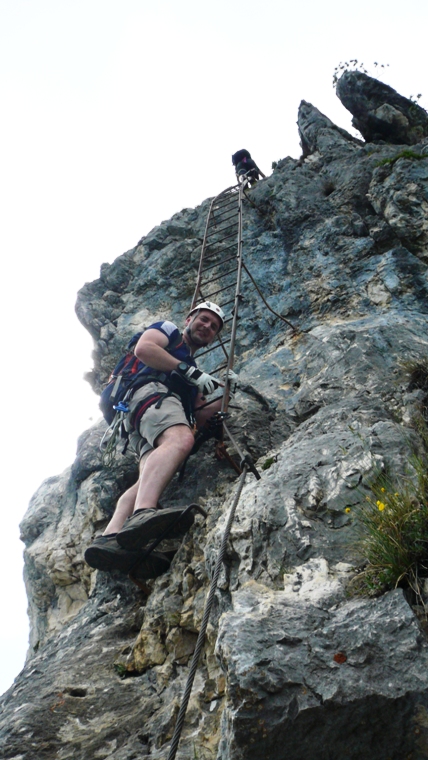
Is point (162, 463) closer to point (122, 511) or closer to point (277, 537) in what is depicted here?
point (122, 511)

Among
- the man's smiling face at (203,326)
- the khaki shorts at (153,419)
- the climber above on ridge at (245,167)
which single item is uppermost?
the climber above on ridge at (245,167)

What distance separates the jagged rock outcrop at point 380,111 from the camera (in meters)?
11.5

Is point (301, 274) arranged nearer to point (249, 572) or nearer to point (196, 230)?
point (196, 230)

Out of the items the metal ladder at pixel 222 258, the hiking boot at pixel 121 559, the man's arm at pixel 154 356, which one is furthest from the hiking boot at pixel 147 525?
the metal ladder at pixel 222 258

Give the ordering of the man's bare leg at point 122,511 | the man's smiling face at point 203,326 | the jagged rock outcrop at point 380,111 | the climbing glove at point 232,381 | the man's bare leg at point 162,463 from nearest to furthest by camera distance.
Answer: the man's bare leg at point 162,463 → the man's bare leg at point 122,511 → the climbing glove at point 232,381 → the man's smiling face at point 203,326 → the jagged rock outcrop at point 380,111

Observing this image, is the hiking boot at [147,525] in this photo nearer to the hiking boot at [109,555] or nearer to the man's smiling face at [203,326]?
the hiking boot at [109,555]

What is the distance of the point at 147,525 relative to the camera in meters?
4.34

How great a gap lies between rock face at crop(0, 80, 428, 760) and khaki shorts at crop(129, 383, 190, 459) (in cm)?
60

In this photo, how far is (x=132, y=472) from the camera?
Result: 622cm

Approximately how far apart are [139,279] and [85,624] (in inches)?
252

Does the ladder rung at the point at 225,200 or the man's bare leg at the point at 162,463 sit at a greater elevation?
the ladder rung at the point at 225,200

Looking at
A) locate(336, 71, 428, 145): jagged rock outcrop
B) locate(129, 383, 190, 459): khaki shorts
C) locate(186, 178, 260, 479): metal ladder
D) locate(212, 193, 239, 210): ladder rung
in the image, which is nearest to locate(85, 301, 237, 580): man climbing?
locate(129, 383, 190, 459): khaki shorts

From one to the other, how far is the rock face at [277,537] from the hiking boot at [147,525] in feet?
0.97

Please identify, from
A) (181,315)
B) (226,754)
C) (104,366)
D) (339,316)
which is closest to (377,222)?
(339,316)
